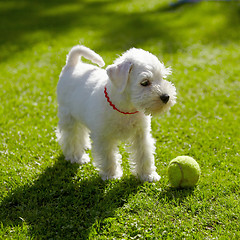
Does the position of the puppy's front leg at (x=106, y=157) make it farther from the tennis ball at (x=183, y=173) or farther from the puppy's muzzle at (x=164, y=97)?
the puppy's muzzle at (x=164, y=97)

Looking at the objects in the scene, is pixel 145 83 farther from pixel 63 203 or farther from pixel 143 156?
pixel 63 203

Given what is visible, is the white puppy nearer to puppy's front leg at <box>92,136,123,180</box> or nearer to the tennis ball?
puppy's front leg at <box>92,136,123,180</box>

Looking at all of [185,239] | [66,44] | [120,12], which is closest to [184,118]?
[185,239]

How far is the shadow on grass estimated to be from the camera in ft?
12.7

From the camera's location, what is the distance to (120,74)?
3973 millimetres

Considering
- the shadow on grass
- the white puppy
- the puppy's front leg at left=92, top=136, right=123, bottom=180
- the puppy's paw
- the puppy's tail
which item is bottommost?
the shadow on grass

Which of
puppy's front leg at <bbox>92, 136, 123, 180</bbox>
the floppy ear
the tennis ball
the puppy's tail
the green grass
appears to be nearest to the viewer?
the green grass

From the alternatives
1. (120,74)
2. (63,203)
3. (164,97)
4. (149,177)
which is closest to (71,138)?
(63,203)

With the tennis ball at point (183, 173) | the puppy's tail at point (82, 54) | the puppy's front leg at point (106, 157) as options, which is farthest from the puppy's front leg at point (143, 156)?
the puppy's tail at point (82, 54)

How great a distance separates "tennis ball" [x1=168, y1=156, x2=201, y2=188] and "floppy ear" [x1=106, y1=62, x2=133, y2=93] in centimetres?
121

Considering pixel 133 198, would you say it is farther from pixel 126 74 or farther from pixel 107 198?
pixel 126 74

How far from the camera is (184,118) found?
646 cm

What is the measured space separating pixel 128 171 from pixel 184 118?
1999 mm

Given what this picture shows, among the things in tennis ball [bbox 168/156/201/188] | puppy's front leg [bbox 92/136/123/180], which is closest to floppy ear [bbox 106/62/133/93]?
puppy's front leg [bbox 92/136/123/180]
